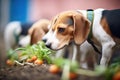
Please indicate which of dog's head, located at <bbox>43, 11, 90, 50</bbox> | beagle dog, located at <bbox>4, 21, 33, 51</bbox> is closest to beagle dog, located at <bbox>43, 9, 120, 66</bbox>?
dog's head, located at <bbox>43, 11, 90, 50</bbox>

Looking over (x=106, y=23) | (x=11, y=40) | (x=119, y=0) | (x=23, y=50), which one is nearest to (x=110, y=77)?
(x=106, y=23)

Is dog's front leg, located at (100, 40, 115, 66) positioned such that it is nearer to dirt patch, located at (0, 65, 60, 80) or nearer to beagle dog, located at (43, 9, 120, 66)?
beagle dog, located at (43, 9, 120, 66)

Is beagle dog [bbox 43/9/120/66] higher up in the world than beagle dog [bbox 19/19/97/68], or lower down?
higher up

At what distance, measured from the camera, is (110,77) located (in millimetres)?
838

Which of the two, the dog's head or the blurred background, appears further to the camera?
Result: the blurred background

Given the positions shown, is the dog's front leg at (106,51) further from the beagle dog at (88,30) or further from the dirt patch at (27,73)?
the dirt patch at (27,73)

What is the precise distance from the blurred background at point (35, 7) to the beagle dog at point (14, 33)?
Answer: 48mm

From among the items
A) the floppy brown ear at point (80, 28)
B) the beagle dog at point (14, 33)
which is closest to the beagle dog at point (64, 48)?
the floppy brown ear at point (80, 28)

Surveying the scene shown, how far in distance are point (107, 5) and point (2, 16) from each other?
43.4 inches

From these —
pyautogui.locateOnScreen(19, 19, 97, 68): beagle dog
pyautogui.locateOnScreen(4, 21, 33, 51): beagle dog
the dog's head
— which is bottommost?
pyautogui.locateOnScreen(4, 21, 33, 51): beagle dog

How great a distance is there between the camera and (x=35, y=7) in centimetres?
172

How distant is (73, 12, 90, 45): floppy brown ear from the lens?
1.01 metres

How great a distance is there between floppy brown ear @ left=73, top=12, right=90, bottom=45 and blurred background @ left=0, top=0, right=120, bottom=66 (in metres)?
0.09

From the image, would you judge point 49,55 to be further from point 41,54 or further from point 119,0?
point 119,0
